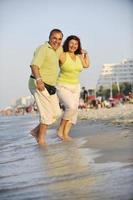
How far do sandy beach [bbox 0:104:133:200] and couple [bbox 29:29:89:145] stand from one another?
0.14 feet

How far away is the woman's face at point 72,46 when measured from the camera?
1.58 m

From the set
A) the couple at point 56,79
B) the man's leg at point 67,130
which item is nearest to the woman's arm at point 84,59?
the couple at point 56,79

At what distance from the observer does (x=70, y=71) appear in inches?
62.7

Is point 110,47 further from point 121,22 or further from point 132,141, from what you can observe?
point 132,141

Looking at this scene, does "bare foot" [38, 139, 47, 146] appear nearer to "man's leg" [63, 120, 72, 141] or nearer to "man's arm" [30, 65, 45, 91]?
"man's leg" [63, 120, 72, 141]

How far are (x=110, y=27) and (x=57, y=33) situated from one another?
229 millimetres

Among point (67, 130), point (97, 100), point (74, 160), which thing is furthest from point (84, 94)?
point (74, 160)

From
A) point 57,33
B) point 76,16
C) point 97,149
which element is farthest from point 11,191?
point 76,16

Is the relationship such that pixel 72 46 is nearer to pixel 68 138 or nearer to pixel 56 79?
pixel 56 79

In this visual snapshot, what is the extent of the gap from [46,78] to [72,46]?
170 mm

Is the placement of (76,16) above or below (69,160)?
above

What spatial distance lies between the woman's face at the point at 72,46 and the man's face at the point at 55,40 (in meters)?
0.05

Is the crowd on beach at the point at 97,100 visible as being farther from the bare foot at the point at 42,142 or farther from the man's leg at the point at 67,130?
the bare foot at the point at 42,142

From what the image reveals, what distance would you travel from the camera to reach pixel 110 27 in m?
1.61
